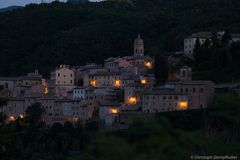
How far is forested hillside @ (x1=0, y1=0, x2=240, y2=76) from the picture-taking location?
58.1m

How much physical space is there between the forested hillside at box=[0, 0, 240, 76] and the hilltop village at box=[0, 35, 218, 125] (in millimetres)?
7049

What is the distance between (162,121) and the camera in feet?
27.5

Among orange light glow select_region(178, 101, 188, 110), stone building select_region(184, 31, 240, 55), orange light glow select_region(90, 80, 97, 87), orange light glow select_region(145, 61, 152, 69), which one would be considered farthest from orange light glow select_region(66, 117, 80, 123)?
stone building select_region(184, 31, 240, 55)

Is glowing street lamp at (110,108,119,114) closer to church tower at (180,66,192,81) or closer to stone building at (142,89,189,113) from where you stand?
A: stone building at (142,89,189,113)

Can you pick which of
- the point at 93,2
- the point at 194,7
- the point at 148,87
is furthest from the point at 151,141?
the point at 93,2

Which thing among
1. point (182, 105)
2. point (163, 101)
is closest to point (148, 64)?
point (163, 101)

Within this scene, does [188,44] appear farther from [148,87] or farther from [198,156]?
[198,156]

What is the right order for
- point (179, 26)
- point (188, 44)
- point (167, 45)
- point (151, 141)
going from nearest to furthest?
point (151, 141), point (188, 44), point (167, 45), point (179, 26)

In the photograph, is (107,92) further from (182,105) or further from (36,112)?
(182,105)

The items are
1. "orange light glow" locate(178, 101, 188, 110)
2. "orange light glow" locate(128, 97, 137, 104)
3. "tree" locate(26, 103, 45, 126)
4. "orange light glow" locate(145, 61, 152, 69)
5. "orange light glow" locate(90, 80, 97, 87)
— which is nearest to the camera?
"orange light glow" locate(178, 101, 188, 110)

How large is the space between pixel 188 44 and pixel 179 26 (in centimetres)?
1362

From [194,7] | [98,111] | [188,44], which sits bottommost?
[98,111]

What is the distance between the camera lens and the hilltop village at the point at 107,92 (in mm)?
35406

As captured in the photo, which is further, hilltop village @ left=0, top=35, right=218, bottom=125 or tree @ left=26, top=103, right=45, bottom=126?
tree @ left=26, top=103, right=45, bottom=126
